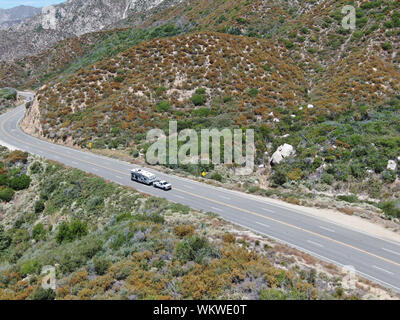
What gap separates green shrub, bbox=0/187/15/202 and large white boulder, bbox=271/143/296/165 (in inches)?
1332

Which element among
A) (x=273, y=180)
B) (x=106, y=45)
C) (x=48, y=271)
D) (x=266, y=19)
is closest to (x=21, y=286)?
(x=48, y=271)

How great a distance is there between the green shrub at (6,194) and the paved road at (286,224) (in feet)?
23.7

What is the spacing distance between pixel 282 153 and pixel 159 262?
88.8 ft

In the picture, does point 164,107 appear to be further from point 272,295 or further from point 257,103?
point 272,295

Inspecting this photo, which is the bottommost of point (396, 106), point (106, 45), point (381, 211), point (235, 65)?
point (381, 211)

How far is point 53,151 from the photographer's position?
43219mm

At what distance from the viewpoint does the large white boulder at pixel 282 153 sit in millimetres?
37031

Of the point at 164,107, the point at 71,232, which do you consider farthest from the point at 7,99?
the point at 71,232

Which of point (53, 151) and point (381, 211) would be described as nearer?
point (381, 211)

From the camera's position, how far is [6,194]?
33250 millimetres

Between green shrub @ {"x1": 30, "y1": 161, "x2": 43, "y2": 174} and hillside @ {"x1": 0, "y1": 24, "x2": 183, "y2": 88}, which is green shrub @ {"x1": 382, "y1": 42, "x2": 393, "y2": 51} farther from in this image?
hillside @ {"x1": 0, "y1": 24, "x2": 183, "y2": 88}

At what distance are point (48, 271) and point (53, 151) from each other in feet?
105

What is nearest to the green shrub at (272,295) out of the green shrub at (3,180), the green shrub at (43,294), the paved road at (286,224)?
the paved road at (286,224)
